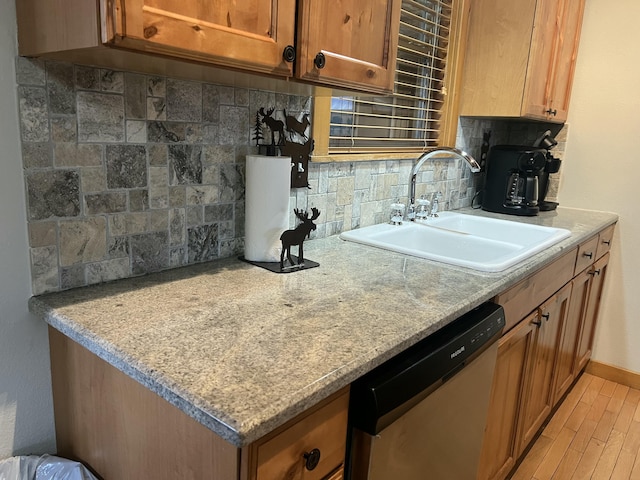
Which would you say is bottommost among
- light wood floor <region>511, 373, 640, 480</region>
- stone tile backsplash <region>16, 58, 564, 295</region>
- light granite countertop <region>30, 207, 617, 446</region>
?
light wood floor <region>511, 373, 640, 480</region>

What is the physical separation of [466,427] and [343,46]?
1076 millimetres

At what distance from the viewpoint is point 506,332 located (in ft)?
5.16

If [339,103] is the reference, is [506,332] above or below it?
below

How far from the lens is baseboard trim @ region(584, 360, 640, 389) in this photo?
111 inches

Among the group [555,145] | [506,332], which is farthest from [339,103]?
[555,145]

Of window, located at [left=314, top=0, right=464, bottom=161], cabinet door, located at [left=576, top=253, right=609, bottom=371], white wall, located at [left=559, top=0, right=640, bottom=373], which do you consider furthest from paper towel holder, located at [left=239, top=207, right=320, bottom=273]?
white wall, located at [left=559, top=0, right=640, bottom=373]

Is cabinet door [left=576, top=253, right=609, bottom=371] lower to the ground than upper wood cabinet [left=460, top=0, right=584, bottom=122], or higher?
lower

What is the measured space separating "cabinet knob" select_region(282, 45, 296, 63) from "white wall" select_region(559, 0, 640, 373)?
234 centimetres

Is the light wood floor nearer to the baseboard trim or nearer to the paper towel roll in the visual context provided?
the baseboard trim

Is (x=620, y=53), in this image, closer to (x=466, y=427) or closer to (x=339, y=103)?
(x=339, y=103)

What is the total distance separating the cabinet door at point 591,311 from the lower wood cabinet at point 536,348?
0.05 ft

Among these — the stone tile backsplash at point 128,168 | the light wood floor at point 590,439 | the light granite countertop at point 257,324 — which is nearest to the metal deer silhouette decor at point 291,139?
the stone tile backsplash at point 128,168

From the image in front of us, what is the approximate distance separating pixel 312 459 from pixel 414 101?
1949 millimetres

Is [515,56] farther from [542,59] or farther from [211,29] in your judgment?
[211,29]
